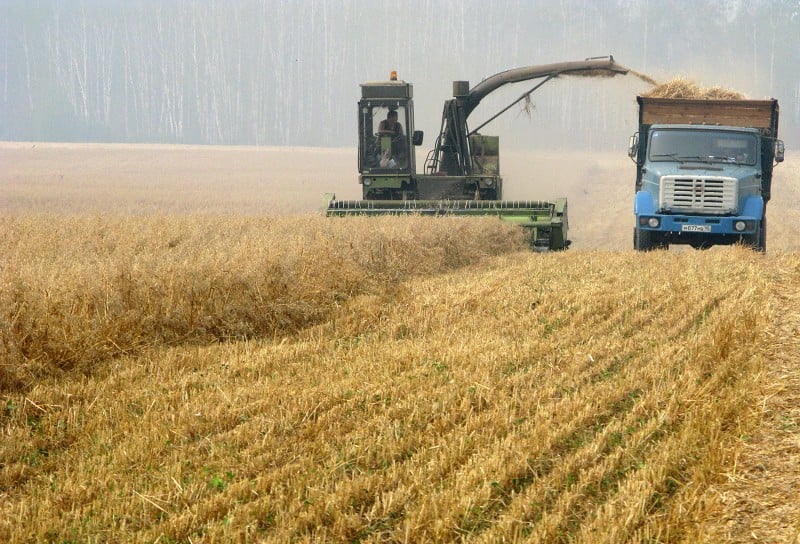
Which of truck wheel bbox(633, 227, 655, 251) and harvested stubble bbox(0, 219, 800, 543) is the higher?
truck wheel bbox(633, 227, 655, 251)

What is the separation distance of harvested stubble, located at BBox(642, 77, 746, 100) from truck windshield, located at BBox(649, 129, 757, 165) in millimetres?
1401

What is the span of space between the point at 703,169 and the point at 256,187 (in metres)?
30.2

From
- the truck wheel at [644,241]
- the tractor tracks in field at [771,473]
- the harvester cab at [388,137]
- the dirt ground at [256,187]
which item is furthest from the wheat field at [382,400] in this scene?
the dirt ground at [256,187]

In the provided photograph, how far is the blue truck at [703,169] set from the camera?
14484mm

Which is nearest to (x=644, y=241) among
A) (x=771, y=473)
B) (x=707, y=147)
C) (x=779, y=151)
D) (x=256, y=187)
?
(x=707, y=147)

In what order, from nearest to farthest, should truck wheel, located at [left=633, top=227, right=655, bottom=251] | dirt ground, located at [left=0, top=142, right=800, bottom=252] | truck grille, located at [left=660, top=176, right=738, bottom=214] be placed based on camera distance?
truck grille, located at [left=660, top=176, right=738, bottom=214] → truck wheel, located at [left=633, top=227, right=655, bottom=251] → dirt ground, located at [left=0, top=142, right=800, bottom=252]

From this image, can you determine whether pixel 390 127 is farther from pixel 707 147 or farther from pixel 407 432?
pixel 407 432

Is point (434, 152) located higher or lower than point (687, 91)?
lower

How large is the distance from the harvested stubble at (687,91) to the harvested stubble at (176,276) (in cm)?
480

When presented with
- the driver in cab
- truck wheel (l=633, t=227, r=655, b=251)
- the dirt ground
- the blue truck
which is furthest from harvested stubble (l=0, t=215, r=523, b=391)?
the dirt ground

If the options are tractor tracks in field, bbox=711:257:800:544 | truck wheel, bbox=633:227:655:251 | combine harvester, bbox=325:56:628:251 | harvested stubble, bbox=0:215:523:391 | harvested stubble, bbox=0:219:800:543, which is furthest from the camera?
combine harvester, bbox=325:56:628:251

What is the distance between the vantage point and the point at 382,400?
20.4 ft

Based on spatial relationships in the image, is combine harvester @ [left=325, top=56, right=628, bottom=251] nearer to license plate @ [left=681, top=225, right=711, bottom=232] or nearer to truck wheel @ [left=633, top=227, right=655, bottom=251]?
truck wheel @ [left=633, top=227, right=655, bottom=251]

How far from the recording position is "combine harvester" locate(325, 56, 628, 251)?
682 inches
